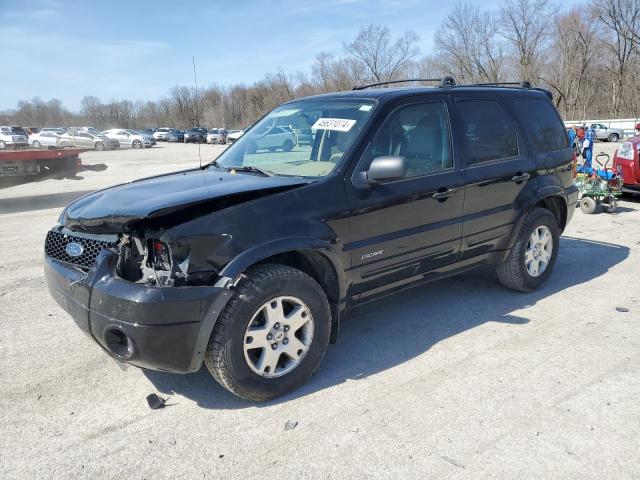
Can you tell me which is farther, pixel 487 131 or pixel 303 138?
pixel 487 131

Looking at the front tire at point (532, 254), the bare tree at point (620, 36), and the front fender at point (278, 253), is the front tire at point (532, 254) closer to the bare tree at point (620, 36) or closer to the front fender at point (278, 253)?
the front fender at point (278, 253)

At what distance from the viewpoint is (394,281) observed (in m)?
3.94

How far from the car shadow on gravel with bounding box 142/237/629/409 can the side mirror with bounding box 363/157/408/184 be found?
1336 mm

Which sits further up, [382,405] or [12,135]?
[12,135]

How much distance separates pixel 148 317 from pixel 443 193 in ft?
7.88

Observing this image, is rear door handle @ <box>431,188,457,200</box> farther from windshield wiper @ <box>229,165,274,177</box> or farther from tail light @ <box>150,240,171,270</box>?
tail light @ <box>150,240,171,270</box>

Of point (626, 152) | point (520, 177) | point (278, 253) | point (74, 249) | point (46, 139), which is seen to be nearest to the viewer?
point (278, 253)

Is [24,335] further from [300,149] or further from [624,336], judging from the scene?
[624,336]

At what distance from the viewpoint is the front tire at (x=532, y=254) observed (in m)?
4.88

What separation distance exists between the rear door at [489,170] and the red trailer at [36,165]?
9970 mm

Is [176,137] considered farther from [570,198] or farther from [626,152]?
[570,198]

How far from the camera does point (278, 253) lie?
10.3 ft

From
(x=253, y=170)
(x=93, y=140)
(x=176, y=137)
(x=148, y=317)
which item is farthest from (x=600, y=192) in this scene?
(x=176, y=137)

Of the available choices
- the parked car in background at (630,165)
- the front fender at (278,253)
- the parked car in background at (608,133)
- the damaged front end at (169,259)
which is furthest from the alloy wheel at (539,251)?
the parked car in background at (608,133)
